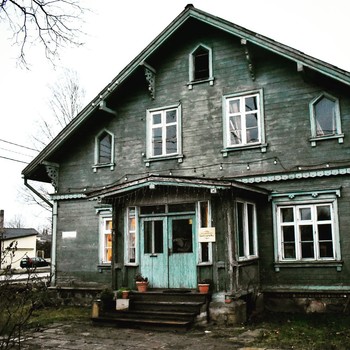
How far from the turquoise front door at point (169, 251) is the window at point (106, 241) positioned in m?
2.46

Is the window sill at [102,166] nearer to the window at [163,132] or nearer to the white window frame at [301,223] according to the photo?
the window at [163,132]

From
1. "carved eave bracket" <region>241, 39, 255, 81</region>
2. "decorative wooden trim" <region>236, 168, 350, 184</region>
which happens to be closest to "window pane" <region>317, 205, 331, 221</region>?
"decorative wooden trim" <region>236, 168, 350, 184</region>

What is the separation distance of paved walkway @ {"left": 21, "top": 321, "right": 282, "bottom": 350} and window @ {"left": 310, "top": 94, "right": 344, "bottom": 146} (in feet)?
18.1

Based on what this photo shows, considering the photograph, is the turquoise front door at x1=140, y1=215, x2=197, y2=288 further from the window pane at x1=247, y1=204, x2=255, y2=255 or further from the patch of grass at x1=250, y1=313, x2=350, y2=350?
the patch of grass at x1=250, y1=313, x2=350, y2=350

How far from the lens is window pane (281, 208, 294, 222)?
12.5m

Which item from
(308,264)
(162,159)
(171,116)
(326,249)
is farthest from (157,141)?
(326,249)

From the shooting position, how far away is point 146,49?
551 inches

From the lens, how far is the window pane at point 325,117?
1212cm

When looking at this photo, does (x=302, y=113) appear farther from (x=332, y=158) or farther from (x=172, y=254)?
(x=172, y=254)

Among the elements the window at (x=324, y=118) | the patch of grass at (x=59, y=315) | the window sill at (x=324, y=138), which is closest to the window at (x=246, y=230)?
the window sill at (x=324, y=138)

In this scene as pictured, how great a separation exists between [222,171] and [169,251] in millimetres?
2864

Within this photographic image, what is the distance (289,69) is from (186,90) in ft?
10.5

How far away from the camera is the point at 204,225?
476 inches

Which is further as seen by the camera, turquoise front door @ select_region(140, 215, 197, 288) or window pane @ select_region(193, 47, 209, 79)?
window pane @ select_region(193, 47, 209, 79)
